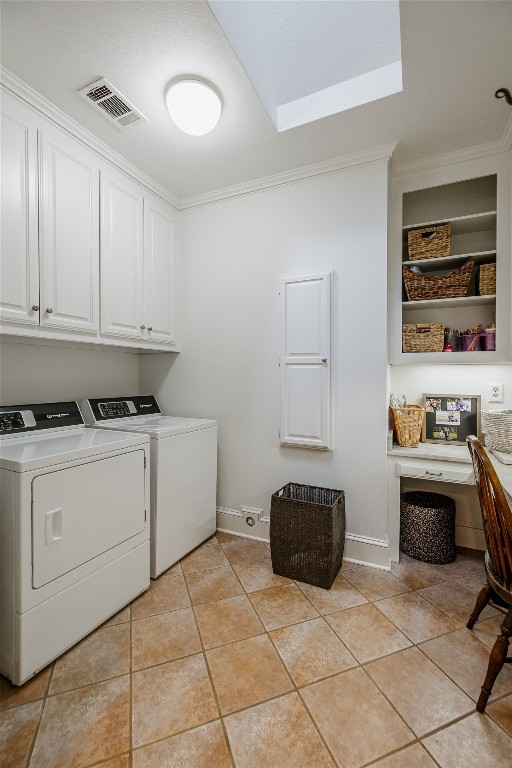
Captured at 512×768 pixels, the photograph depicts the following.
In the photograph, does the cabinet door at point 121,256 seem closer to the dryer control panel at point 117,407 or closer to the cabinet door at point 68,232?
the cabinet door at point 68,232

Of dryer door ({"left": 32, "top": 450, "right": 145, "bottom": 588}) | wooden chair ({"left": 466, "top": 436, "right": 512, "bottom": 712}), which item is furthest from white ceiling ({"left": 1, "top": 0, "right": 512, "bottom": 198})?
dryer door ({"left": 32, "top": 450, "right": 145, "bottom": 588})

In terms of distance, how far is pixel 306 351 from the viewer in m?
2.28

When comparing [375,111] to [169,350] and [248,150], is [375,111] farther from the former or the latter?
[169,350]

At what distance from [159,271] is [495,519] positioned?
96.7 inches

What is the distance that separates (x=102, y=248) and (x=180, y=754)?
2333mm

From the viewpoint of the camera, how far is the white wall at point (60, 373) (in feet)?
6.57

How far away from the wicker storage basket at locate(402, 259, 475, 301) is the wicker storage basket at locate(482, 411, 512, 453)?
2.57 feet

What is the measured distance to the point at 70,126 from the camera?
186 cm

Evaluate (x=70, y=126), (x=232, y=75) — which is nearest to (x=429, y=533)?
(x=232, y=75)

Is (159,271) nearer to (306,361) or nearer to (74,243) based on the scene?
(74,243)

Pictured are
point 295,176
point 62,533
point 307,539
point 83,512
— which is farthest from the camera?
point 295,176

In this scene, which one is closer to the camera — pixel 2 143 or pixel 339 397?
pixel 2 143

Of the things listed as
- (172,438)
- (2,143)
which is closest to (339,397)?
(172,438)

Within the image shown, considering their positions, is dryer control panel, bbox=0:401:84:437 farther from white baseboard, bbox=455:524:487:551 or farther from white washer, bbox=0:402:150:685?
white baseboard, bbox=455:524:487:551
